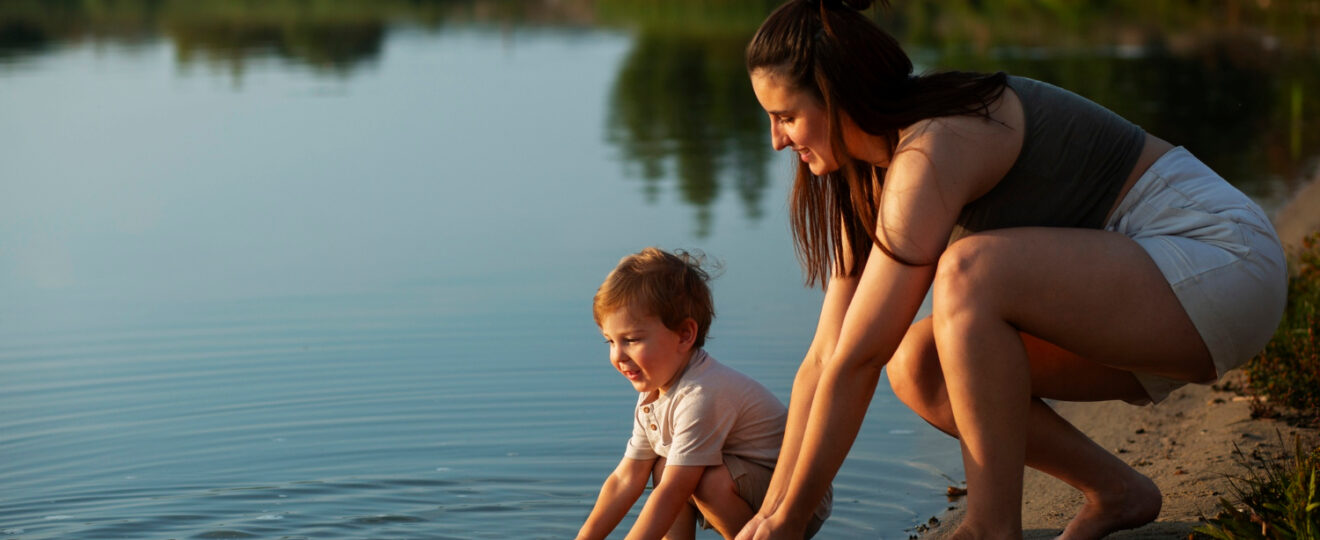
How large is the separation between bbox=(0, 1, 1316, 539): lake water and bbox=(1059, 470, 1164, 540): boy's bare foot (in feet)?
2.57

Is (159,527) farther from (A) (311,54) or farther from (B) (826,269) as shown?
(A) (311,54)

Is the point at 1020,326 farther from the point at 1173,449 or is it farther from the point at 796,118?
the point at 1173,449

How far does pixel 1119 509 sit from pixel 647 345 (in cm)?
109

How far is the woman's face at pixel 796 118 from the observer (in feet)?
9.82

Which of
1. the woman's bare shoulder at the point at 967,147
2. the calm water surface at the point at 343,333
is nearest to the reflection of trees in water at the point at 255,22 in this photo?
the calm water surface at the point at 343,333

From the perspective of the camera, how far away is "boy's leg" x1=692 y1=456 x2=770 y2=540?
337cm

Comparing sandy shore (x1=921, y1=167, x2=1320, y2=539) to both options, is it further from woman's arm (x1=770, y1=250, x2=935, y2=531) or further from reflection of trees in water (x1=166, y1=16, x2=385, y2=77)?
reflection of trees in water (x1=166, y1=16, x2=385, y2=77)

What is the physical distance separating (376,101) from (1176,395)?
13.3 m

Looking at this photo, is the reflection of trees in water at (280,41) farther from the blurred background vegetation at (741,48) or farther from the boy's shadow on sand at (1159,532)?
the boy's shadow on sand at (1159,532)

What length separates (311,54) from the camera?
2577 cm

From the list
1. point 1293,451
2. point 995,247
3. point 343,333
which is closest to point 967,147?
point 995,247

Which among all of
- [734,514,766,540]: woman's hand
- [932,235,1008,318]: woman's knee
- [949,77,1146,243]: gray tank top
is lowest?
[734,514,766,540]: woman's hand

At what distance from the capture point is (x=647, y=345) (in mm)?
3377

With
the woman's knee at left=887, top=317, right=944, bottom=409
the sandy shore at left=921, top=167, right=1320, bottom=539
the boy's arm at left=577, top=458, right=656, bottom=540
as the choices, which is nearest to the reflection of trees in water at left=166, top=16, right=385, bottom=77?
the sandy shore at left=921, top=167, right=1320, bottom=539
